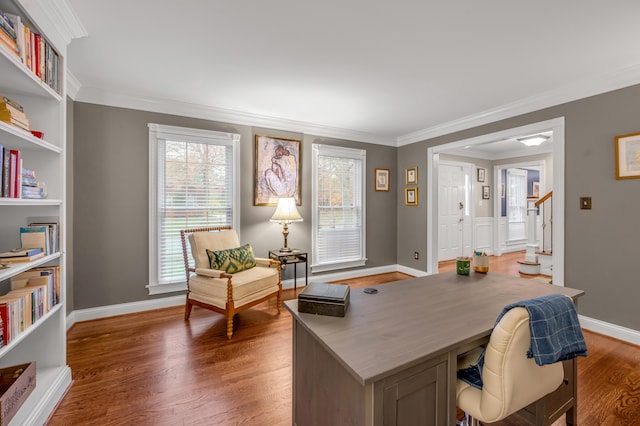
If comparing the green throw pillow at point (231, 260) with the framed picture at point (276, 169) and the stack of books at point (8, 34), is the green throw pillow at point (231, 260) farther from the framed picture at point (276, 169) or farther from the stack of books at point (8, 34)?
the stack of books at point (8, 34)

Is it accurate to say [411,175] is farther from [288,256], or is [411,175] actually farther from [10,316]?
[10,316]

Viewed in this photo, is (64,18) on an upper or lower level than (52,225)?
upper

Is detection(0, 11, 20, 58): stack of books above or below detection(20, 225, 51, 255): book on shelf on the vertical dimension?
A: above

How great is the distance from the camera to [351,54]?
90.4 inches

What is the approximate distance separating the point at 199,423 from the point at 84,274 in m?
2.37

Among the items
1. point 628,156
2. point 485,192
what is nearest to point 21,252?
point 628,156

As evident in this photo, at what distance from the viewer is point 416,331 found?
1158 mm

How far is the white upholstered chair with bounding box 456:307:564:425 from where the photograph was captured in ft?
3.32

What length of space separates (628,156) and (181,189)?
465 centimetres

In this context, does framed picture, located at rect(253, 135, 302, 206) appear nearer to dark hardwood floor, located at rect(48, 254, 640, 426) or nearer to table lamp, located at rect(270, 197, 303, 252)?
table lamp, located at rect(270, 197, 303, 252)

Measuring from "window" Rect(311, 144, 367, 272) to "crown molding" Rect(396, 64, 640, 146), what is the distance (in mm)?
1393

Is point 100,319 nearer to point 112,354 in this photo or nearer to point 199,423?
point 112,354

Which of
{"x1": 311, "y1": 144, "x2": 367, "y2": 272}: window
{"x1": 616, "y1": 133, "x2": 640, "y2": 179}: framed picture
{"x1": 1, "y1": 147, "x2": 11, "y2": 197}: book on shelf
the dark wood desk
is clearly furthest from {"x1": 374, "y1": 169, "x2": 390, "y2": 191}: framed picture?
{"x1": 1, "y1": 147, "x2": 11, "y2": 197}: book on shelf

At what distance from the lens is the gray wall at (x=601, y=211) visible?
2.55 metres
